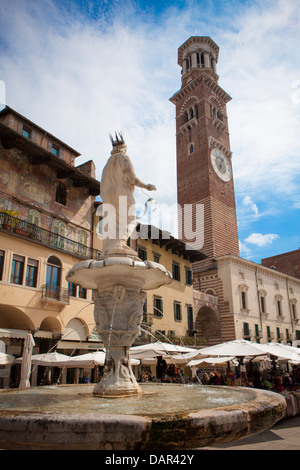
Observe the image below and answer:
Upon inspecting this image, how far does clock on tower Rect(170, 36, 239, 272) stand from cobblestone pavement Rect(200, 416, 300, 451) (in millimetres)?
25464

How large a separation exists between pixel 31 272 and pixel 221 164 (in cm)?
3088

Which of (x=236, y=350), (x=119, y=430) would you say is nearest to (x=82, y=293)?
(x=236, y=350)

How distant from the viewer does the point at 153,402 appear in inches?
186

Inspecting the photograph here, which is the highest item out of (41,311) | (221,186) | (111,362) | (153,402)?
(221,186)

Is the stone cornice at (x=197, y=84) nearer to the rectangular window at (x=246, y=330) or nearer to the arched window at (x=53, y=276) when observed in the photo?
the rectangular window at (x=246, y=330)

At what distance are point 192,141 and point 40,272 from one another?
30663mm

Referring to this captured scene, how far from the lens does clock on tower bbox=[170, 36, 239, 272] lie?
37.8 m

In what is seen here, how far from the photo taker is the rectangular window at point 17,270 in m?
15.8

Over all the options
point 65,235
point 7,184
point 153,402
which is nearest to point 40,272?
point 65,235

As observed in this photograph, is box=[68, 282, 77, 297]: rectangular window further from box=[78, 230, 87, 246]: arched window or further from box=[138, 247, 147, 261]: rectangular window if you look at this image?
box=[138, 247, 147, 261]: rectangular window

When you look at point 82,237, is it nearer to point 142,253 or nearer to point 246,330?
point 142,253

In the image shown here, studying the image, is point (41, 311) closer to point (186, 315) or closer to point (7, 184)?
point (7, 184)

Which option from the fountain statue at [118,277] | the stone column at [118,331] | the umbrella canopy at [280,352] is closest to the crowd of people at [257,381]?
the umbrella canopy at [280,352]

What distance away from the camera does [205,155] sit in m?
40.1
